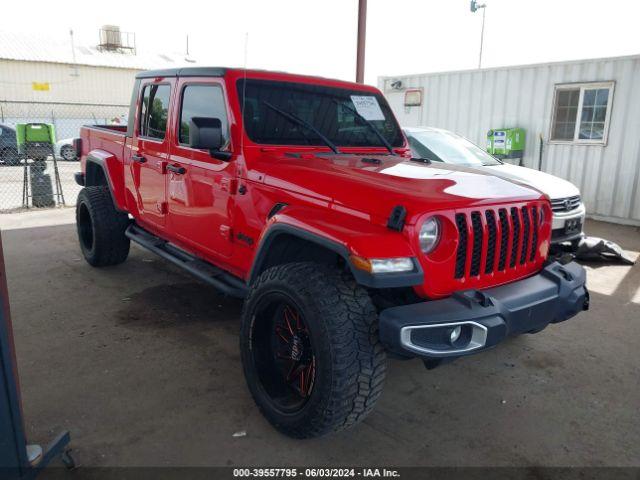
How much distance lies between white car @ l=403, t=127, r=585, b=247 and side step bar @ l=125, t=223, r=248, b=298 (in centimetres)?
318

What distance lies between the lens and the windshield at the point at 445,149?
6.80 meters

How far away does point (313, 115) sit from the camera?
356cm

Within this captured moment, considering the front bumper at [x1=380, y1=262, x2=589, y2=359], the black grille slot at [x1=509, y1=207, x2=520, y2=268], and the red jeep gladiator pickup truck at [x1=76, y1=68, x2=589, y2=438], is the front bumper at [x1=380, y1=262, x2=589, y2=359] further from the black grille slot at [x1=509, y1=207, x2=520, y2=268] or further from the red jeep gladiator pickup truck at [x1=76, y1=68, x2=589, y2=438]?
the black grille slot at [x1=509, y1=207, x2=520, y2=268]

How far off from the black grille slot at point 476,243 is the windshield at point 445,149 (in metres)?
4.36

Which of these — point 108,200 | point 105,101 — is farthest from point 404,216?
point 105,101

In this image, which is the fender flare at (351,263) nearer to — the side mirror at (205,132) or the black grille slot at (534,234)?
the side mirror at (205,132)

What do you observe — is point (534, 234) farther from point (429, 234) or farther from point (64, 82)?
point (64, 82)

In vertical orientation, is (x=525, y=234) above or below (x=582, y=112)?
below

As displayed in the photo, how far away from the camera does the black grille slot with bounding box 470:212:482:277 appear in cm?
249

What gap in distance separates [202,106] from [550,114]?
763 centimetres

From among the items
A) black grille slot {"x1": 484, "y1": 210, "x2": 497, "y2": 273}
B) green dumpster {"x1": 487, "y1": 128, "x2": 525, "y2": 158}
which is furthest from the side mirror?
green dumpster {"x1": 487, "y1": 128, "x2": 525, "y2": 158}

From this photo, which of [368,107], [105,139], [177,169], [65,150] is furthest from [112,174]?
[65,150]

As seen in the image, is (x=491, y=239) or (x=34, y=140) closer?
(x=491, y=239)

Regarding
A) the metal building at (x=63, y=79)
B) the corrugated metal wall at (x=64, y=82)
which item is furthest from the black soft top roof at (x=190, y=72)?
the corrugated metal wall at (x=64, y=82)
